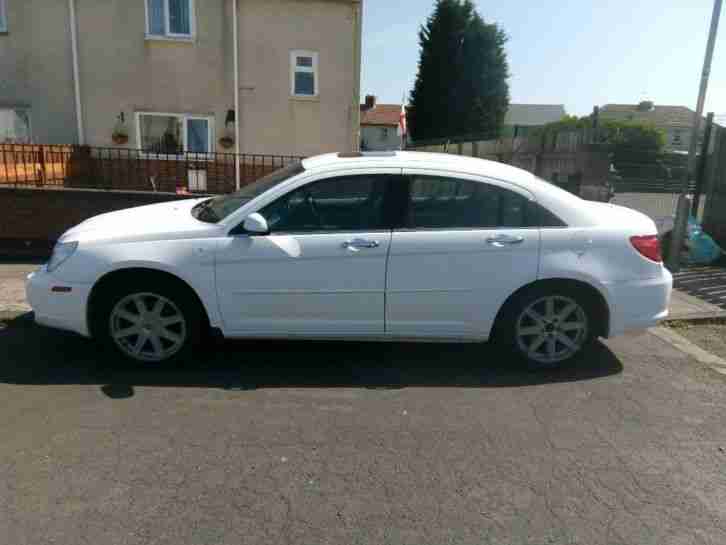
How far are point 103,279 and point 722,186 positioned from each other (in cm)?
818

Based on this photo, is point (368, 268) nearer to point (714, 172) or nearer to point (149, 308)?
point (149, 308)

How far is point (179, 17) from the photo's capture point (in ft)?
40.1

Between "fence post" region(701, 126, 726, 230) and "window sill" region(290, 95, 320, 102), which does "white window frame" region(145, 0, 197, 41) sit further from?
"fence post" region(701, 126, 726, 230)

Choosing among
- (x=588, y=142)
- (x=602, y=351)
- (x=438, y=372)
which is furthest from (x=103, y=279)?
(x=588, y=142)

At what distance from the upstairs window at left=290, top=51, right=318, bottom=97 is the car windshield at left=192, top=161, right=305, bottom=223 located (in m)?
8.83

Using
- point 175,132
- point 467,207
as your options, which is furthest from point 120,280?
point 175,132

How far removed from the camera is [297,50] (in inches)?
491

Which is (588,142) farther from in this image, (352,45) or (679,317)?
(352,45)

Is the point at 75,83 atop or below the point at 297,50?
below

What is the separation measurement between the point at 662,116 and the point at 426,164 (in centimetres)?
5777

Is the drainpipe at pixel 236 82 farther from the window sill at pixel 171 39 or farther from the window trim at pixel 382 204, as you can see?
the window trim at pixel 382 204

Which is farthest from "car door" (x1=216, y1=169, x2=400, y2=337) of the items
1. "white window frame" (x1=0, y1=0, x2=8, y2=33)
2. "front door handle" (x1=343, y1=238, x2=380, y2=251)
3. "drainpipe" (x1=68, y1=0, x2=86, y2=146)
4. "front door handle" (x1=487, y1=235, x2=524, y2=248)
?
"white window frame" (x1=0, y1=0, x2=8, y2=33)

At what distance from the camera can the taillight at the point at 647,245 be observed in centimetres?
412

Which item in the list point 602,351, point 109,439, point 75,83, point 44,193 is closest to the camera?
point 109,439
